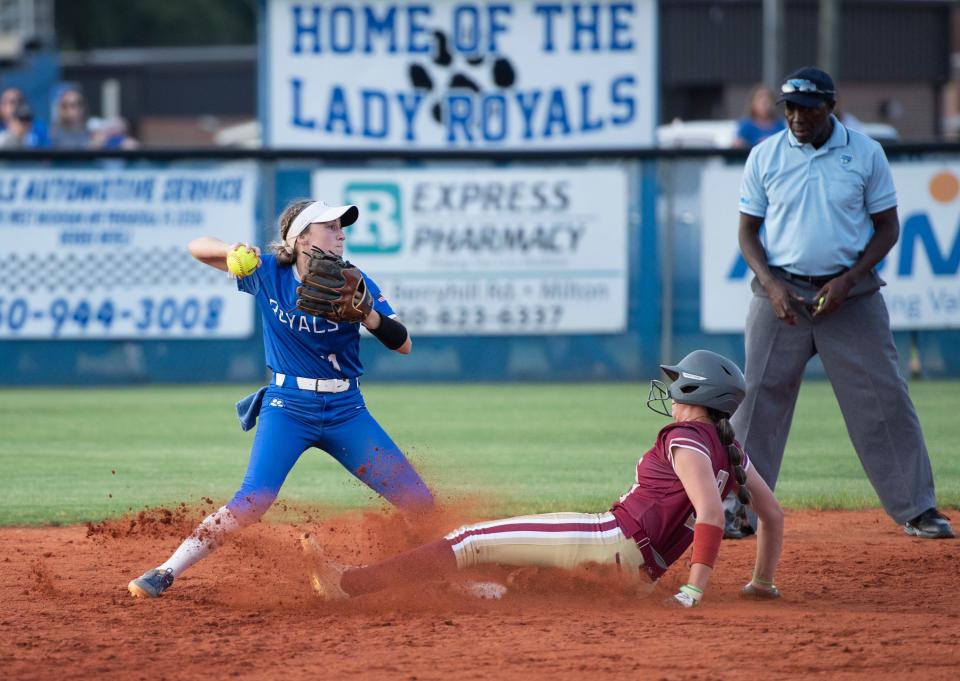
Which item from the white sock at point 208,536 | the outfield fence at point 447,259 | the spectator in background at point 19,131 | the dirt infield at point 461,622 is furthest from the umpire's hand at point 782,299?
the spectator in background at point 19,131

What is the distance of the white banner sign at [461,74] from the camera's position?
1585cm

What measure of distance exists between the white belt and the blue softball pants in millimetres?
18

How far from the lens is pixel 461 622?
556 centimetres

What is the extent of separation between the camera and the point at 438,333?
14.5 metres

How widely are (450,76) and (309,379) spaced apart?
10.3 metres

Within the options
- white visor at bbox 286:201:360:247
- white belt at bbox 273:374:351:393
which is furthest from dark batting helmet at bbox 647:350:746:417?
white visor at bbox 286:201:360:247

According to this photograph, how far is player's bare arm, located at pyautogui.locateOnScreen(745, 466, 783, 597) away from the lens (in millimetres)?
5801

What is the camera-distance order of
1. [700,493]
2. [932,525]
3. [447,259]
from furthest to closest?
[447,259]
[932,525]
[700,493]

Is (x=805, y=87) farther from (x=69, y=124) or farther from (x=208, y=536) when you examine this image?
(x=69, y=124)

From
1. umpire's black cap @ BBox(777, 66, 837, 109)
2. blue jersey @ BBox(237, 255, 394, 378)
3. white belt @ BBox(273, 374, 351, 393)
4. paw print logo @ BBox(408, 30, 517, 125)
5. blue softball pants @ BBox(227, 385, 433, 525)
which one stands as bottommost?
blue softball pants @ BBox(227, 385, 433, 525)

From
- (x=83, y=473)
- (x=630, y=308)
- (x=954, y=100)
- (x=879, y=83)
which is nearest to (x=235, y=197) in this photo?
(x=630, y=308)

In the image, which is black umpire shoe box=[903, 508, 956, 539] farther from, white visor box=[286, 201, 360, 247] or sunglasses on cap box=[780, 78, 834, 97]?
white visor box=[286, 201, 360, 247]

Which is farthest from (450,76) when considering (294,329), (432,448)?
(294,329)

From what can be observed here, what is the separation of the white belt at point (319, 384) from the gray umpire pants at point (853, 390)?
2241 mm
